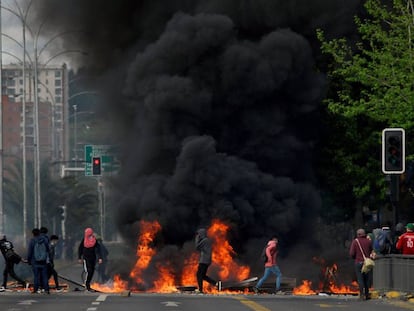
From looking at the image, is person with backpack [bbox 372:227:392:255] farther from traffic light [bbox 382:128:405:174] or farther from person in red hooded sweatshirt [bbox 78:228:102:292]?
person in red hooded sweatshirt [bbox 78:228:102:292]

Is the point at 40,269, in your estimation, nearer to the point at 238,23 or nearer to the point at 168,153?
the point at 168,153

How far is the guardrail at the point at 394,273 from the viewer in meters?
31.1

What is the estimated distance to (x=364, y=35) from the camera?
Answer: 4891cm

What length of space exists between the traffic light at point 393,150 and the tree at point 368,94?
12.8 m

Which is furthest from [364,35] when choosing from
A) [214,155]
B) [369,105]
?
[214,155]

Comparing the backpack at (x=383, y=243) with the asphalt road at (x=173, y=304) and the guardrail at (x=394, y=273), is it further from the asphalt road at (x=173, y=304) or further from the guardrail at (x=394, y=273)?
the asphalt road at (x=173, y=304)

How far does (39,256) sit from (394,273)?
29.5ft

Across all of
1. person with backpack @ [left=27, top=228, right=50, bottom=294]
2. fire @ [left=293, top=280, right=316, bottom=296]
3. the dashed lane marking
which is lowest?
fire @ [left=293, top=280, right=316, bottom=296]

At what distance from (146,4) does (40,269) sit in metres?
22.1

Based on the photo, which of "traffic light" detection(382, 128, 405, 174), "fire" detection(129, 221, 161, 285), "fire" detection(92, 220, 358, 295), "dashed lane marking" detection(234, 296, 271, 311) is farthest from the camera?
"fire" detection(129, 221, 161, 285)

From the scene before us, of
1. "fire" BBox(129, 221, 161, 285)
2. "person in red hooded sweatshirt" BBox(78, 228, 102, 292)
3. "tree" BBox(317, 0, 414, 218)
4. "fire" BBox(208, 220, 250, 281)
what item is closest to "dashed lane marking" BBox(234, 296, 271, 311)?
"person in red hooded sweatshirt" BBox(78, 228, 102, 292)

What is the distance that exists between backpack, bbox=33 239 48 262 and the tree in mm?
14962

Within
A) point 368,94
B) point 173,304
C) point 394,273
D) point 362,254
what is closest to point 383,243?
point 394,273

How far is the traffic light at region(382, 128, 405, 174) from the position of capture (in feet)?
101
